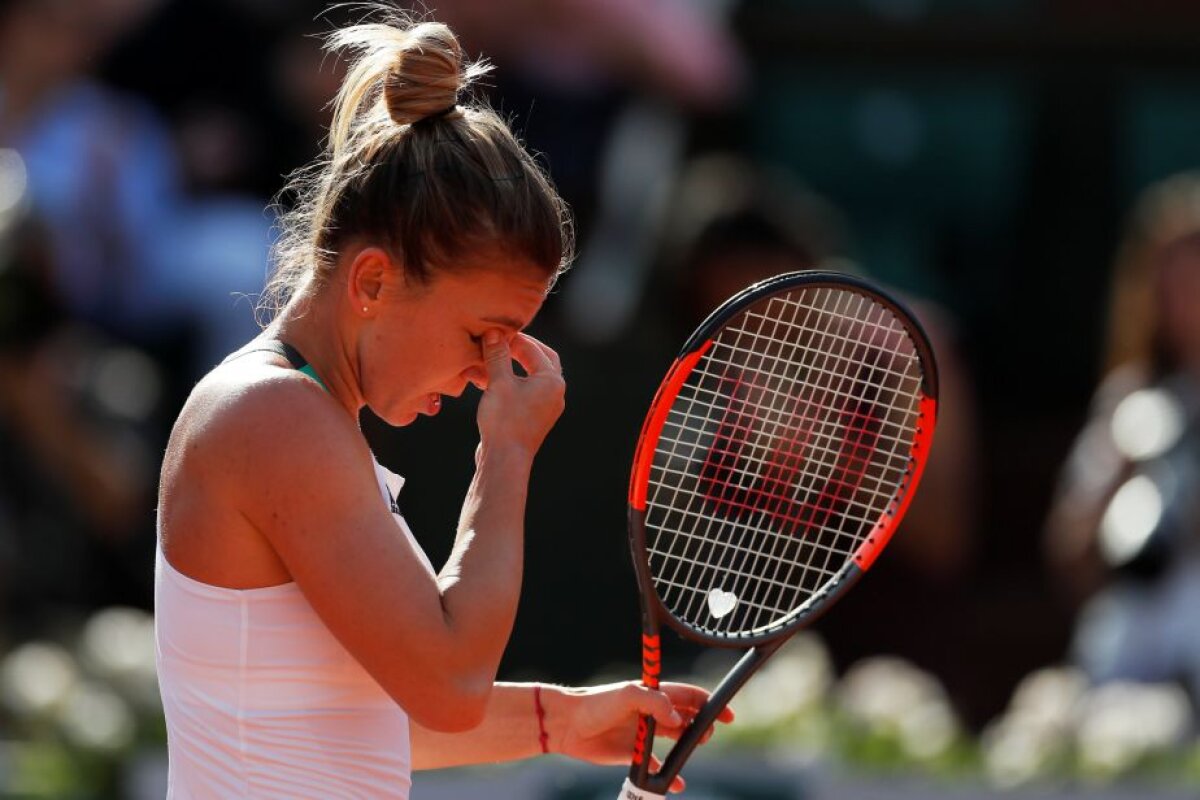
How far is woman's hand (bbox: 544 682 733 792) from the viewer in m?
2.25

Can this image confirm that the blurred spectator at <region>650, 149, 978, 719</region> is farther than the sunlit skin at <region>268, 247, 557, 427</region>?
Yes

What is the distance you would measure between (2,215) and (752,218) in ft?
7.09

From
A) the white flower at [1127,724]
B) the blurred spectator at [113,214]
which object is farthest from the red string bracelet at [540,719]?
the blurred spectator at [113,214]

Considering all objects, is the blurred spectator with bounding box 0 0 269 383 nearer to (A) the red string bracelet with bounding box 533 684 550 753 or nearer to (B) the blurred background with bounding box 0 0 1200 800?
(B) the blurred background with bounding box 0 0 1200 800

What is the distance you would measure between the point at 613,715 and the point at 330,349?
0.55 metres

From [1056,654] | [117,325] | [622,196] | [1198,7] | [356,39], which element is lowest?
[1056,654]

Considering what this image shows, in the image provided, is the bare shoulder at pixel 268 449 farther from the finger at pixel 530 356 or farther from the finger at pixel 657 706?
the finger at pixel 657 706

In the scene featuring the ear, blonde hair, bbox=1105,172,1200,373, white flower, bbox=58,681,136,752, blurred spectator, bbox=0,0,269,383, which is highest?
the ear

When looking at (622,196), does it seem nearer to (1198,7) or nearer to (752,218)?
(752,218)

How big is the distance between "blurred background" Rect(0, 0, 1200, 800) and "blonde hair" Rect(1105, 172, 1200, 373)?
0.02 meters

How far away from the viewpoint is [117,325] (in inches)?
234

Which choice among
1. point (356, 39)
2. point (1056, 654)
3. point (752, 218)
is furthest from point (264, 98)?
point (356, 39)

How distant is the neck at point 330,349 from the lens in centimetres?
204

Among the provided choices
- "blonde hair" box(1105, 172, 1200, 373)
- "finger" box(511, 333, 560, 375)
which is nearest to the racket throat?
"finger" box(511, 333, 560, 375)
